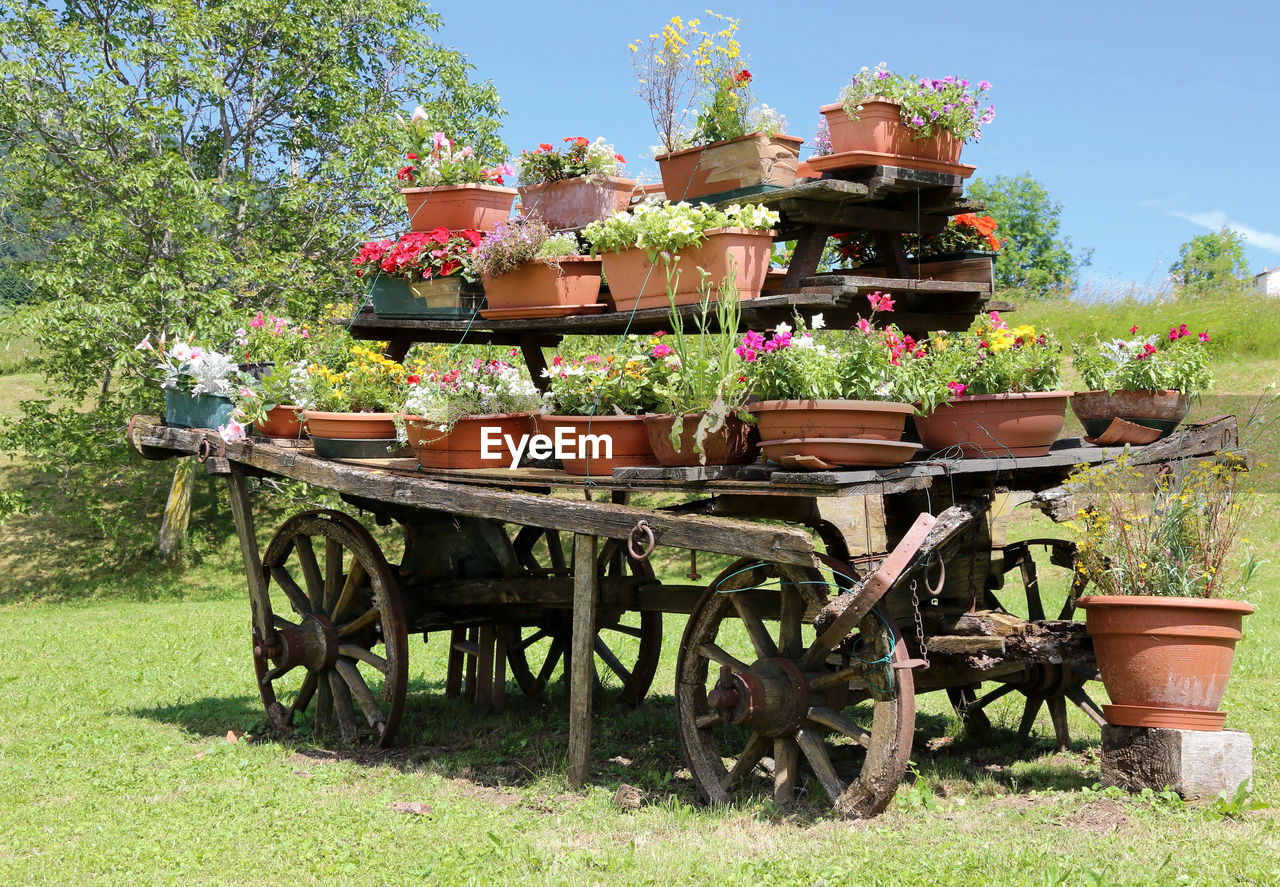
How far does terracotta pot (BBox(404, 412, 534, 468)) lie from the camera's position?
600cm

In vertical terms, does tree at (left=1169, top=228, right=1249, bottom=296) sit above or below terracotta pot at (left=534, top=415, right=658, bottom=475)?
above

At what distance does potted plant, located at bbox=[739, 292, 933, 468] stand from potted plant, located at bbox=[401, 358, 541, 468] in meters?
1.63

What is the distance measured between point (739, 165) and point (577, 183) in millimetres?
1181

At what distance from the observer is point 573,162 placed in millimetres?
6730

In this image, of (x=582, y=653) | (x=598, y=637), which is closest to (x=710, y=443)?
(x=582, y=653)

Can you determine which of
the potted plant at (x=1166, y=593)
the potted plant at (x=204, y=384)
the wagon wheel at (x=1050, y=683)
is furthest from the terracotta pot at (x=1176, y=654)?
the potted plant at (x=204, y=384)

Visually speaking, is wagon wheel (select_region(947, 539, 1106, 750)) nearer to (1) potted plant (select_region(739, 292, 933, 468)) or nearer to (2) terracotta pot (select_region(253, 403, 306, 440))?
(1) potted plant (select_region(739, 292, 933, 468))

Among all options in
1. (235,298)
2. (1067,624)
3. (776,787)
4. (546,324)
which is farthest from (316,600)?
(235,298)

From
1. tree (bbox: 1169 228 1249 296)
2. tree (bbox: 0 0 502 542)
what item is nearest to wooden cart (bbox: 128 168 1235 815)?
tree (bbox: 0 0 502 542)

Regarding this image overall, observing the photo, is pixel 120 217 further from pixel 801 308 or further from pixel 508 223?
pixel 801 308

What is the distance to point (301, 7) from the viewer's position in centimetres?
1697

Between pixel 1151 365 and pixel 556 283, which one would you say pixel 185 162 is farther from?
pixel 1151 365

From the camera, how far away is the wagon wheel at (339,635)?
6625 millimetres

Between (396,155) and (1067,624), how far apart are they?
13.9m
